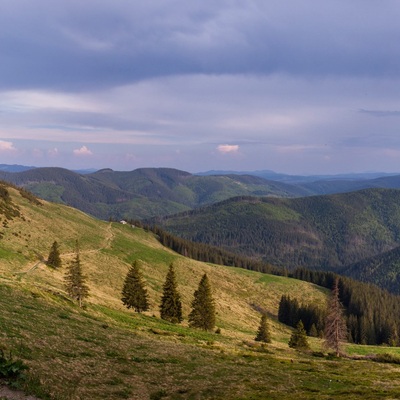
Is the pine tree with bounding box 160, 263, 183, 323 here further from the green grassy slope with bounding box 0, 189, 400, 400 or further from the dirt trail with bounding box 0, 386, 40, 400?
the dirt trail with bounding box 0, 386, 40, 400

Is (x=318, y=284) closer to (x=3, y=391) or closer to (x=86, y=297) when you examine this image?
(x=86, y=297)

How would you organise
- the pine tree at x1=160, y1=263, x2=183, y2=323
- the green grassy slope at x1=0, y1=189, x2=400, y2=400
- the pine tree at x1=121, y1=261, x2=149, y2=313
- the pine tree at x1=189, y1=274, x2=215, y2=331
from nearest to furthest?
the green grassy slope at x1=0, y1=189, x2=400, y2=400 < the pine tree at x1=189, y1=274, x2=215, y2=331 < the pine tree at x1=121, y1=261, x2=149, y2=313 < the pine tree at x1=160, y1=263, x2=183, y2=323

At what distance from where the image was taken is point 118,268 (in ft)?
330

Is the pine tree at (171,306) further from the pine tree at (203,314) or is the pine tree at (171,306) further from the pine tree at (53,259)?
the pine tree at (53,259)

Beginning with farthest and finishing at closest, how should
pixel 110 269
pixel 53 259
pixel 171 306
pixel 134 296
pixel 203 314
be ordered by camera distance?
pixel 110 269 → pixel 53 259 → pixel 171 306 → pixel 134 296 → pixel 203 314

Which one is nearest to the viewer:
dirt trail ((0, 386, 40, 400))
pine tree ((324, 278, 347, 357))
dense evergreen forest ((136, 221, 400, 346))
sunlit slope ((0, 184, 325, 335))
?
dirt trail ((0, 386, 40, 400))

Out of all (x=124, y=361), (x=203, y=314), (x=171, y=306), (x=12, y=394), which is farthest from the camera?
(x=171, y=306)

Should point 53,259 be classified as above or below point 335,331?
above

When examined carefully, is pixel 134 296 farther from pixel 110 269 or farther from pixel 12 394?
pixel 12 394

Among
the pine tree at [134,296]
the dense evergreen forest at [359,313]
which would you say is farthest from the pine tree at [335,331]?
the dense evergreen forest at [359,313]

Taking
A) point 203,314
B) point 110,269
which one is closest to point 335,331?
point 203,314

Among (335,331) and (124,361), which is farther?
(335,331)

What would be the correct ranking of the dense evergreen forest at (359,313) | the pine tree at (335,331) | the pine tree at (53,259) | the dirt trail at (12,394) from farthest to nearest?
the dense evergreen forest at (359,313) < the pine tree at (53,259) < the pine tree at (335,331) < the dirt trail at (12,394)

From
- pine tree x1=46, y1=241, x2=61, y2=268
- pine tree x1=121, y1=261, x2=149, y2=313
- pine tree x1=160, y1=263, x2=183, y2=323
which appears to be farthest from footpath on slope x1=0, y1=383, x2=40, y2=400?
pine tree x1=46, y1=241, x2=61, y2=268
